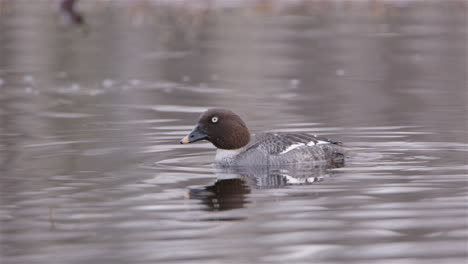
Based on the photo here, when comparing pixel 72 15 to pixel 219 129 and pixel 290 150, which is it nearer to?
pixel 219 129

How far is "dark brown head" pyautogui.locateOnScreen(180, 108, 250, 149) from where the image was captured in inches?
471

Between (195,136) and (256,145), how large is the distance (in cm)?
71

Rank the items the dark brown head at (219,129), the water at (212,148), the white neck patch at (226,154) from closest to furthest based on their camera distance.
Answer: the water at (212,148) → the white neck patch at (226,154) → the dark brown head at (219,129)

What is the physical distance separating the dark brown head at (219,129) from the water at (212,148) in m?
0.32

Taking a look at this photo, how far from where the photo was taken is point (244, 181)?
10.9 metres

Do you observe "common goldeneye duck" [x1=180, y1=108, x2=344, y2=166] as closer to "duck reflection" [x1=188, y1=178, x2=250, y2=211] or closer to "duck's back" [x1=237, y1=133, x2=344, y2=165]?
"duck's back" [x1=237, y1=133, x2=344, y2=165]

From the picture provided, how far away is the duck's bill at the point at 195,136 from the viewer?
11891 millimetres

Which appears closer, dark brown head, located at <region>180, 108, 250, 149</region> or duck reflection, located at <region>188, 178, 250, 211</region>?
duck reflection, located at <region>188, 178, 250, 211</region>

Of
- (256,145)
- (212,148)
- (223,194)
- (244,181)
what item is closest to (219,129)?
(256,145)

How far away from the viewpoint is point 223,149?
12.0 meters

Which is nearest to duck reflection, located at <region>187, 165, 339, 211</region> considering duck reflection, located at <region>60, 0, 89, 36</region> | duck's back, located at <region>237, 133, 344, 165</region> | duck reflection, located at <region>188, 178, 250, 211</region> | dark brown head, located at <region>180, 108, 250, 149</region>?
duck reflection, located at <region>188, 178, 250, 211</region>

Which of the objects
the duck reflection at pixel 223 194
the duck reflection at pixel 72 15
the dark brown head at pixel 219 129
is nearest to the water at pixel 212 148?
the duck reflection at pixel 223 194

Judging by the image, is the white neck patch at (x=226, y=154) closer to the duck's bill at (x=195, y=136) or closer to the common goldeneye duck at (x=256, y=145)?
the common goldeneye duck at (x=256, y=145)

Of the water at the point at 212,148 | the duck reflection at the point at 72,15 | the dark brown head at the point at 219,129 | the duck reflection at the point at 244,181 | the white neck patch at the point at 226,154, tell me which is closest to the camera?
the water at the point at 212,148
